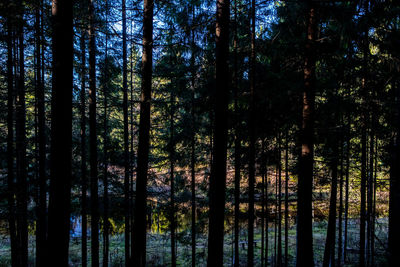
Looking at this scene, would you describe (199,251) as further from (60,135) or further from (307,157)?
(60,135)

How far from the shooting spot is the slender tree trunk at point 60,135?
4.78 meters

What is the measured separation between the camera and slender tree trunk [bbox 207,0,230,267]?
19.7 ft

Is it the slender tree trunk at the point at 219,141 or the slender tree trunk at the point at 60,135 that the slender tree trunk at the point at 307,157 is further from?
the slender tree trunk at the point at 60,135

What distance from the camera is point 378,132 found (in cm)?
905

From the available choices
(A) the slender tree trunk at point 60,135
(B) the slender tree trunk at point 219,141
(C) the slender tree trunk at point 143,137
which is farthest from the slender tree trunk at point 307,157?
(A) the slender tree trunk at point 60,135

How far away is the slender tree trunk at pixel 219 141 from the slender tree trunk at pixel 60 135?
11.5ft

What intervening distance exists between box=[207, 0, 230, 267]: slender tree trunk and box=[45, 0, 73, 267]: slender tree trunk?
3.50 m

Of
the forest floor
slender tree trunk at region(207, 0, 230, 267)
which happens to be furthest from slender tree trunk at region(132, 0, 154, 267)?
the forest floor

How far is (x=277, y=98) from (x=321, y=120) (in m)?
2.27

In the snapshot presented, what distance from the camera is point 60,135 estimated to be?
4.81 meters

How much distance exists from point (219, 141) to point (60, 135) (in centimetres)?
374

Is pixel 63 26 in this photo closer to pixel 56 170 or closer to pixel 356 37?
pixel 56 170

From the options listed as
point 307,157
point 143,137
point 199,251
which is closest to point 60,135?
point 143,137

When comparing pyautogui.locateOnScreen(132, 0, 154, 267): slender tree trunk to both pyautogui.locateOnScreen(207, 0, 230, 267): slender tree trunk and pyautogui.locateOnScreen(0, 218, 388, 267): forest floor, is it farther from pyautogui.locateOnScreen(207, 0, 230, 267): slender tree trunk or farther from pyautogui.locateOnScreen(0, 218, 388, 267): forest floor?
pyautogui.locateOnScreen(0, 218, 388, 267): forest floor
